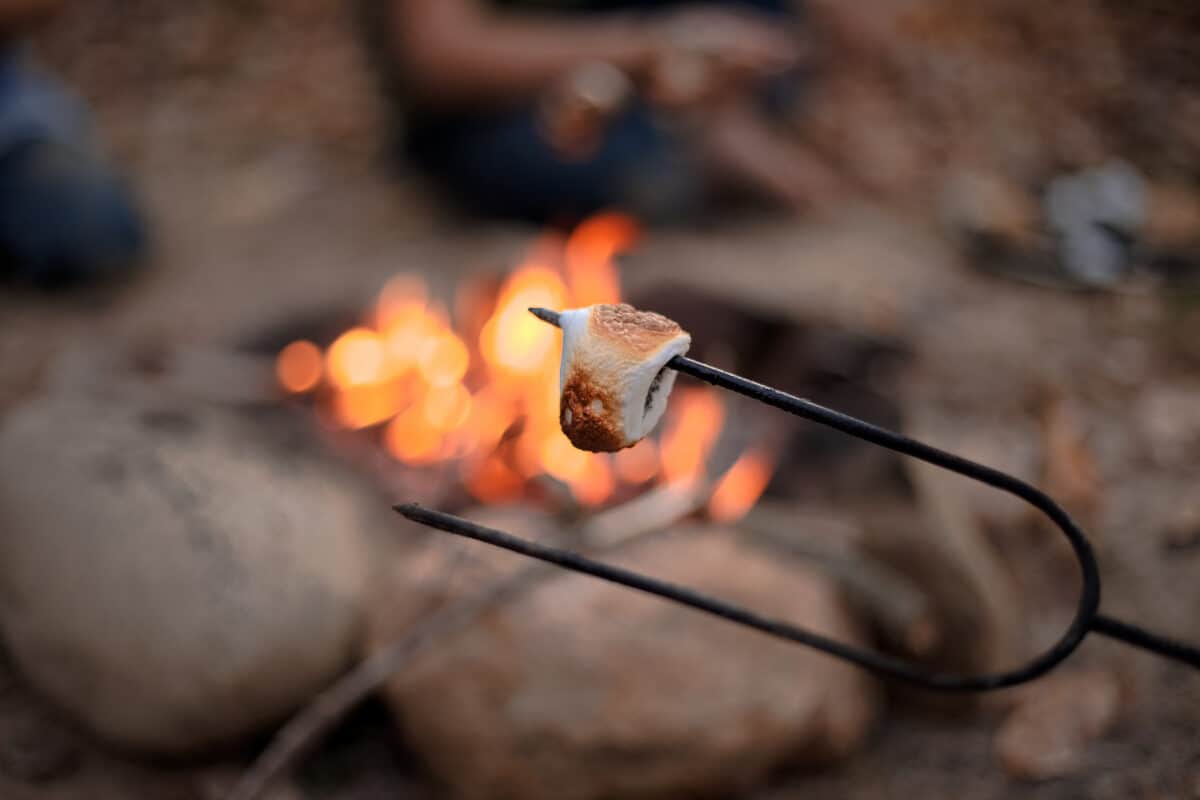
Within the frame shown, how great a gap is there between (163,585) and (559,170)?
7.23ft

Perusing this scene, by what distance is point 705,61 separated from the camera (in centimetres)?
315

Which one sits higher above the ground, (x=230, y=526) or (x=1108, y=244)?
(x=230, y=526)

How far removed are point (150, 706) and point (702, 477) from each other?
3.46 feet

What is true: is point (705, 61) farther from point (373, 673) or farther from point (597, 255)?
point (373, 673)

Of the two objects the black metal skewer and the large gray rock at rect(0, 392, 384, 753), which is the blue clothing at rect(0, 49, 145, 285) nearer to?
the large gray rock at rect(0, 392, 384, 753)

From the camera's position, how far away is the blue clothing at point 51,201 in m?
3.24

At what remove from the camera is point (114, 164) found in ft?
13.7

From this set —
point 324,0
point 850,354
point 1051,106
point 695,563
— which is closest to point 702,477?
point 695,563

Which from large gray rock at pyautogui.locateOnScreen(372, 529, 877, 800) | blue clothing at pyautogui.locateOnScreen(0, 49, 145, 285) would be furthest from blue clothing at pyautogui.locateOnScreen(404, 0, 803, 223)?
large gray rock at pyautogui.locateOnScreen(372, 529, 877, 800)

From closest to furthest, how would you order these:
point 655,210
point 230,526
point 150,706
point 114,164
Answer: point 150,706
point 230,526
point 655,210
point 114,164

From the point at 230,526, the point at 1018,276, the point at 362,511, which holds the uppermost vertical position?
the point at 230,526

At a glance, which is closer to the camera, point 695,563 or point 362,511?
point 695,563

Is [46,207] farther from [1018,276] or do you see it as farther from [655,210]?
[1018,276]

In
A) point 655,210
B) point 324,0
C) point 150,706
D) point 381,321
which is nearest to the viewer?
Answer: point 150,706
